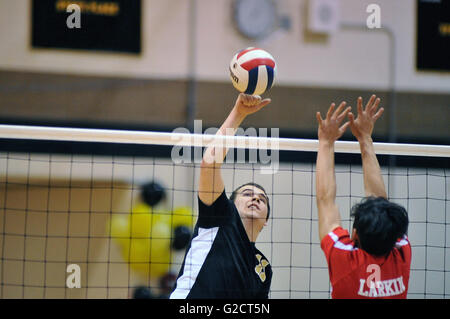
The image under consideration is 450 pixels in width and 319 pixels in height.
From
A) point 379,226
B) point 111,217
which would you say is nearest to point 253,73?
point 379,226

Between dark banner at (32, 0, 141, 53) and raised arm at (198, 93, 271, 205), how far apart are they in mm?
6241

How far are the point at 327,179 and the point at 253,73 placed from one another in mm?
960

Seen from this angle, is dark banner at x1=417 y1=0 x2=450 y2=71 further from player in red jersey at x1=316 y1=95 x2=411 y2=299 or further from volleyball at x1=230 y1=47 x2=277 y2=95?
player in red jersey at x1=316 y1=95 x2=411 y2=299

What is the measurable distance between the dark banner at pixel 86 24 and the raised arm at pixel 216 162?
6.24 metres

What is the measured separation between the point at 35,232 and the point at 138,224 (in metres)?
1.87

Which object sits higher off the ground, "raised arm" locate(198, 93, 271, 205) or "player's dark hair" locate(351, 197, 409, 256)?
"raised arm" locate(198, 93, 271, 205)

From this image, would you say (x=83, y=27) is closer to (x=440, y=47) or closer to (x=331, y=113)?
(x=440, y=47)

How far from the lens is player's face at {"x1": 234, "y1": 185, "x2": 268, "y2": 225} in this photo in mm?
3941

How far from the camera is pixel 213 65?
9820 mm

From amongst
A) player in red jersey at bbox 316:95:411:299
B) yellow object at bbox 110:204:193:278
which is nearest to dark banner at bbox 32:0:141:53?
yellow object at bbox 110:204:193:278

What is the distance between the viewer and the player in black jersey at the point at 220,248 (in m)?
3.58

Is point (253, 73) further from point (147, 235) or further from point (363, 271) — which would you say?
point (147, 235)

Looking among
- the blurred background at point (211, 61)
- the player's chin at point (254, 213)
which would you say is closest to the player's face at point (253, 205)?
the player's chin at point (254, 213)

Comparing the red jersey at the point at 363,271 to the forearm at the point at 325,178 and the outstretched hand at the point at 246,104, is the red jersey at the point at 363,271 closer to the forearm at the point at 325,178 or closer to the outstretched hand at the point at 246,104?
the forearm at the point at 325,178
